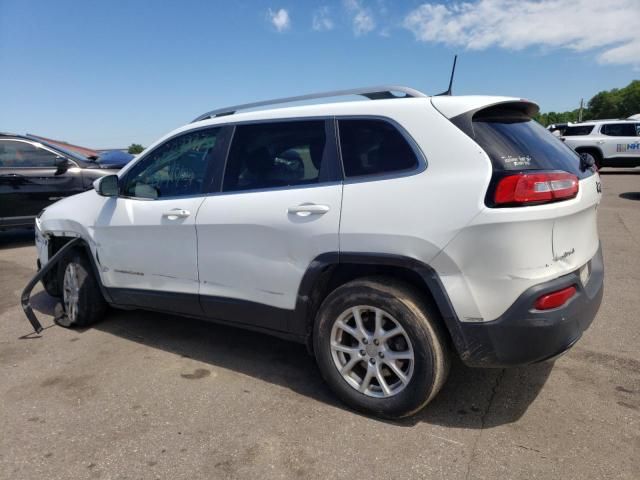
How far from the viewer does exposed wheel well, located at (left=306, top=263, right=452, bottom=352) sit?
2664 millimetres

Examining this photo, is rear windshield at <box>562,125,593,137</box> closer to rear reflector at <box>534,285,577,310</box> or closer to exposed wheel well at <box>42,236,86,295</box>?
rear reflector at <box>534,285,577,310</box>

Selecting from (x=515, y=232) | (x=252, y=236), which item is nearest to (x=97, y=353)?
(x=252, y=236)

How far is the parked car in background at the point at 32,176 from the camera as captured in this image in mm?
7820

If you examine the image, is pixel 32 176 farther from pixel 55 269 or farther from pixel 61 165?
pixel 55 269

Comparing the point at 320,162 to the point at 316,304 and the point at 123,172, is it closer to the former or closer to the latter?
the point at 316,304

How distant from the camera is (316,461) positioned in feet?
8.13

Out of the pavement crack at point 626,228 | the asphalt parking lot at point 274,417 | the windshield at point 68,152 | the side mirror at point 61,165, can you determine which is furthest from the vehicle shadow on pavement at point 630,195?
the side mirror at point 61,165

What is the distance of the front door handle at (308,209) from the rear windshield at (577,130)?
1812cm

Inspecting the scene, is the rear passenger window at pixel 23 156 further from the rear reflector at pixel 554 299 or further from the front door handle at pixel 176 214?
the rear reflector at pixel 554 299

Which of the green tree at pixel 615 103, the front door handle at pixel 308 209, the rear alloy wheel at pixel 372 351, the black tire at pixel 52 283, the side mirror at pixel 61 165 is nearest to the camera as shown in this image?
the rear alloy wheel at pixel 372 351

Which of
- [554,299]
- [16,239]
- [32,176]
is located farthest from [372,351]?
[16,239]

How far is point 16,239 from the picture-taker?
8953 mm

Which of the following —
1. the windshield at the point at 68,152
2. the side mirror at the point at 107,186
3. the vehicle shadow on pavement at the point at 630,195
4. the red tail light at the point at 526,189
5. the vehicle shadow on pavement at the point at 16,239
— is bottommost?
the vehicle shadow on pavement at the point at 630,195

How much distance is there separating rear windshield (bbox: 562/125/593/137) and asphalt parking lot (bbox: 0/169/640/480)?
1610cm
